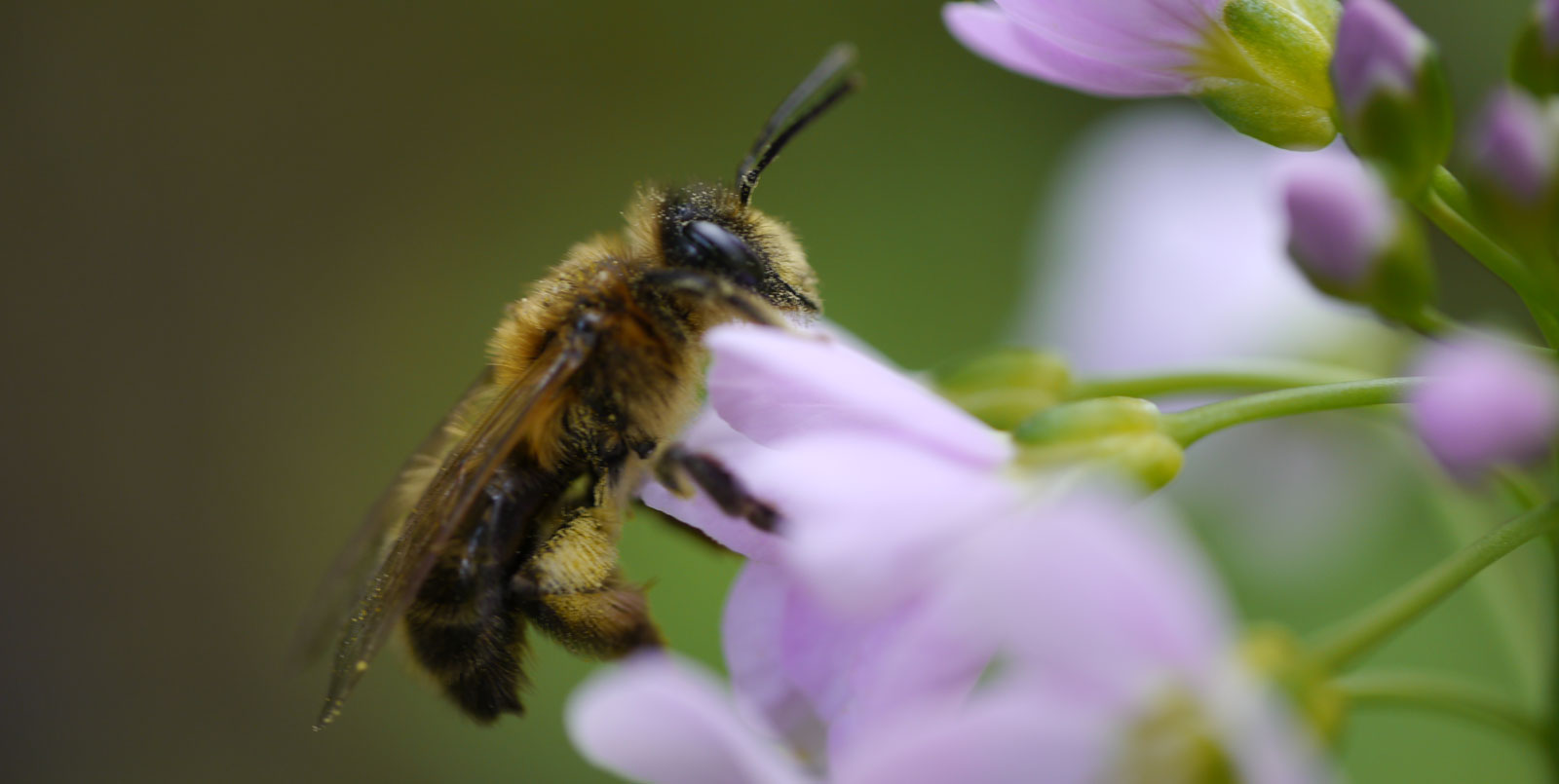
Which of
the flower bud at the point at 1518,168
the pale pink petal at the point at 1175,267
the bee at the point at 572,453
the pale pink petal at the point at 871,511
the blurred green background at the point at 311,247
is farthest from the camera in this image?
the blurred green background at the point at 311,247

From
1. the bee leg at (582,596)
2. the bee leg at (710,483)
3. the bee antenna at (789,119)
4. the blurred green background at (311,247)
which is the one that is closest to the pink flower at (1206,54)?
the bee antenna at (789,119)

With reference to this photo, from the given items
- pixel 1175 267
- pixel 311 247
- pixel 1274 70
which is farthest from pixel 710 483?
pixel 311 247

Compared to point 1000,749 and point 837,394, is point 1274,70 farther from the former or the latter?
point 1000,749

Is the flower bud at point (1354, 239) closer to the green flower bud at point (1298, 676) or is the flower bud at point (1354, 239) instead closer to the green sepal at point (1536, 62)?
the green sepal at point (1536, 62)

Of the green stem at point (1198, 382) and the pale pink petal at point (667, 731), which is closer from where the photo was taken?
the pale pink petal at point (667, 731)

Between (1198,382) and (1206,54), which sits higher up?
(1206,54)

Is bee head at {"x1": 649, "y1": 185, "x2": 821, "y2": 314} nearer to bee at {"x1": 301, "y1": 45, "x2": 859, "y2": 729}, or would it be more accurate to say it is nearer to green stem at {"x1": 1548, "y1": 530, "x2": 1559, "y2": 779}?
bee at {"x1": 301, "y1": 45, "x2": 859, "y2": 729}

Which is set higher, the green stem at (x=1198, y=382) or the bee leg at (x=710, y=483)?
the bee leg at (x=710, y=483)
